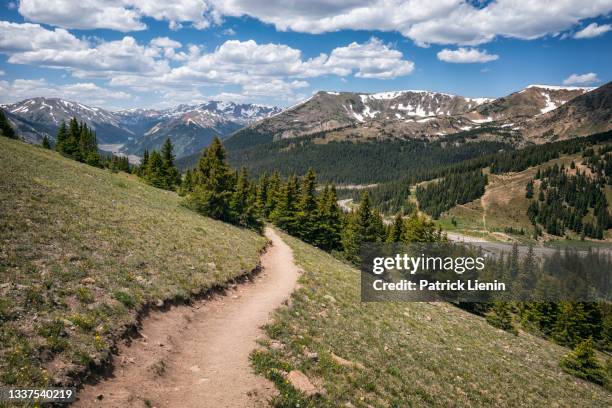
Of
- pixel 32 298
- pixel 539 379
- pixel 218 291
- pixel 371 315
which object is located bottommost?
pixel 539 379

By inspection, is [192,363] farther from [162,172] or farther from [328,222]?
[162,172]

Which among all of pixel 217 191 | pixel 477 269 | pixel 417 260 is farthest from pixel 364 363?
pixel 217 191

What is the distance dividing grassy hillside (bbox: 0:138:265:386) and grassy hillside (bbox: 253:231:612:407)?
6.17 meters

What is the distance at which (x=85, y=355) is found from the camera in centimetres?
1135

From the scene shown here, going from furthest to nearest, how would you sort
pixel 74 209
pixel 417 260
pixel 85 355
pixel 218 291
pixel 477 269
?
pixel 417 260 → pixel 477 269 → pixel 74 209 → pixel 218 291 → pixel 85 355

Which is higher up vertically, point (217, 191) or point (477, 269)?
point (217, 191)

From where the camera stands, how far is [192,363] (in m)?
13.9

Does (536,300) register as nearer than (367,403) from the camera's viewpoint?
No

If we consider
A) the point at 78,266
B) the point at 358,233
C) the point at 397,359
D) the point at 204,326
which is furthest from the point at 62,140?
the point at 397,359

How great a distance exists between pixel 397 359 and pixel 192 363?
1147 centimetres

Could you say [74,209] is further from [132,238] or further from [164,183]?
[164,183]

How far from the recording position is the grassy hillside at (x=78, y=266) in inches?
437

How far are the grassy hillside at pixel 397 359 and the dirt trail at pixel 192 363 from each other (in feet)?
3.34

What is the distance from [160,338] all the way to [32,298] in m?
5.05
